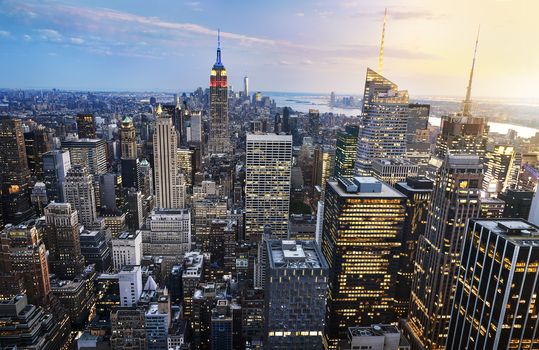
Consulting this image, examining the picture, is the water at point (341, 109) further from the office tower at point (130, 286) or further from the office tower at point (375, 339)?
the office tower at point (130, 286)

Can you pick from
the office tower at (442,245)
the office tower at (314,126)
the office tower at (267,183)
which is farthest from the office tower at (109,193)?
the office tower at (442,245)

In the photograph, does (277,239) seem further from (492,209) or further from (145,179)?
(145,179)

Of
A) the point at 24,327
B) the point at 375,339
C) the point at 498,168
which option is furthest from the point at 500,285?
the point at 498,168

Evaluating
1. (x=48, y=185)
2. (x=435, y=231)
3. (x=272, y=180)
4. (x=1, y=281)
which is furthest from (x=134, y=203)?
(x=435, y=231)

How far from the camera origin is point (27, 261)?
2425 inches

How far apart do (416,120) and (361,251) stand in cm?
6033

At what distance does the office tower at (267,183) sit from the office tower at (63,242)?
37149mm

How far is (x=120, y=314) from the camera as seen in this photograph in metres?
50.3

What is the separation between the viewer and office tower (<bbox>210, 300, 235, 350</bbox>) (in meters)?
55.4

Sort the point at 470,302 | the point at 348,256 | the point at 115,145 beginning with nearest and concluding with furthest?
the point at 470,302 < the point at 348,256 < the point at 115,145

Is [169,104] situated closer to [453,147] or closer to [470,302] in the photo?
[453,147]

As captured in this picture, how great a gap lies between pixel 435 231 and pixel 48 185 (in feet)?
321

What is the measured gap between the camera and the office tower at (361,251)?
5306 centimetres

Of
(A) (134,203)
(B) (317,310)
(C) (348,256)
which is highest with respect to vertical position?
(B) (317,310)
